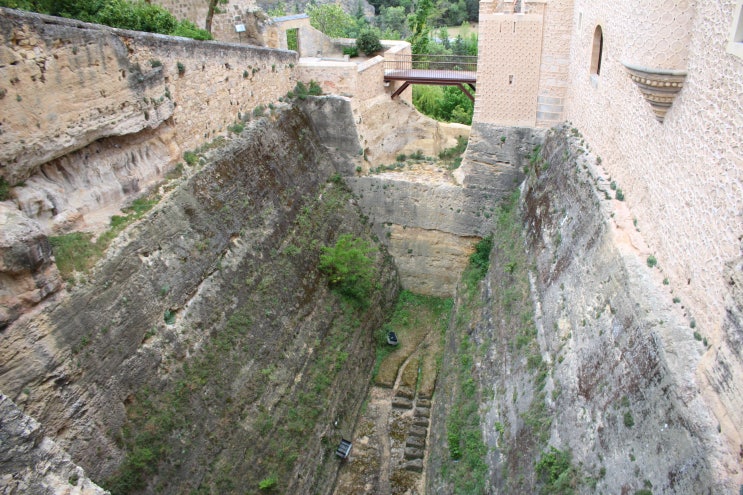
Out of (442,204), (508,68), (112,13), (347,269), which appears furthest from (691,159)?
(112,13)

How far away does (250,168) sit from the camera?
12070mm

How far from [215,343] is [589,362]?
6.05 m

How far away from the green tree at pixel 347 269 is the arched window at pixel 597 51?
20.6 feet

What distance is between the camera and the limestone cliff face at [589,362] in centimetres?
526

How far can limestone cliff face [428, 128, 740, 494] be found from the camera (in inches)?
207

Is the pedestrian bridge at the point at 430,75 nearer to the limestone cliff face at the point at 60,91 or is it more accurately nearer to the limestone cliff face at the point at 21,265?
the limestone cliff face at the point at 60,91

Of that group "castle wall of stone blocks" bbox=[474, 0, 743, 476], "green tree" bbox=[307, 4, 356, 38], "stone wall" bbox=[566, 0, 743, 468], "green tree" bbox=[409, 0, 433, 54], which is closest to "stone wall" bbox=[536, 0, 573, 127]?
"castle wall of stone blocks" bbox=[474, 0, 743, 476]

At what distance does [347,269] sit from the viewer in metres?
12.9

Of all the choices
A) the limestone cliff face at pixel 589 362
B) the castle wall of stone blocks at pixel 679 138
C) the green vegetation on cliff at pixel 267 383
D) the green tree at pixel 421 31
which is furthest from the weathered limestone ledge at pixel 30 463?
the green tree at pixel 421 31

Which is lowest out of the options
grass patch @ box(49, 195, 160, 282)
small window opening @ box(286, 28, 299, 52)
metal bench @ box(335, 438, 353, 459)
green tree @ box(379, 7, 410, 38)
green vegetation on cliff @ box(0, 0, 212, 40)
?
metal bench @ box(335, 438, 353, 459)

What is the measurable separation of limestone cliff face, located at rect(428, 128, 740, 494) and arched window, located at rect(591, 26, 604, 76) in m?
1.44

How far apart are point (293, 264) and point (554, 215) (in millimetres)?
5508

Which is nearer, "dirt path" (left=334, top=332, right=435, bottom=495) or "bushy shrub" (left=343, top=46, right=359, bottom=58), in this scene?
"dirt path" (left=334, top=332, right=435, bottom=495)

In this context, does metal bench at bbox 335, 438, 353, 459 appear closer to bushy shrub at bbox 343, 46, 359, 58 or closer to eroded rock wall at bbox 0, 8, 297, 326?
eroded rock wall at bbox 0, 8, 297, 326
